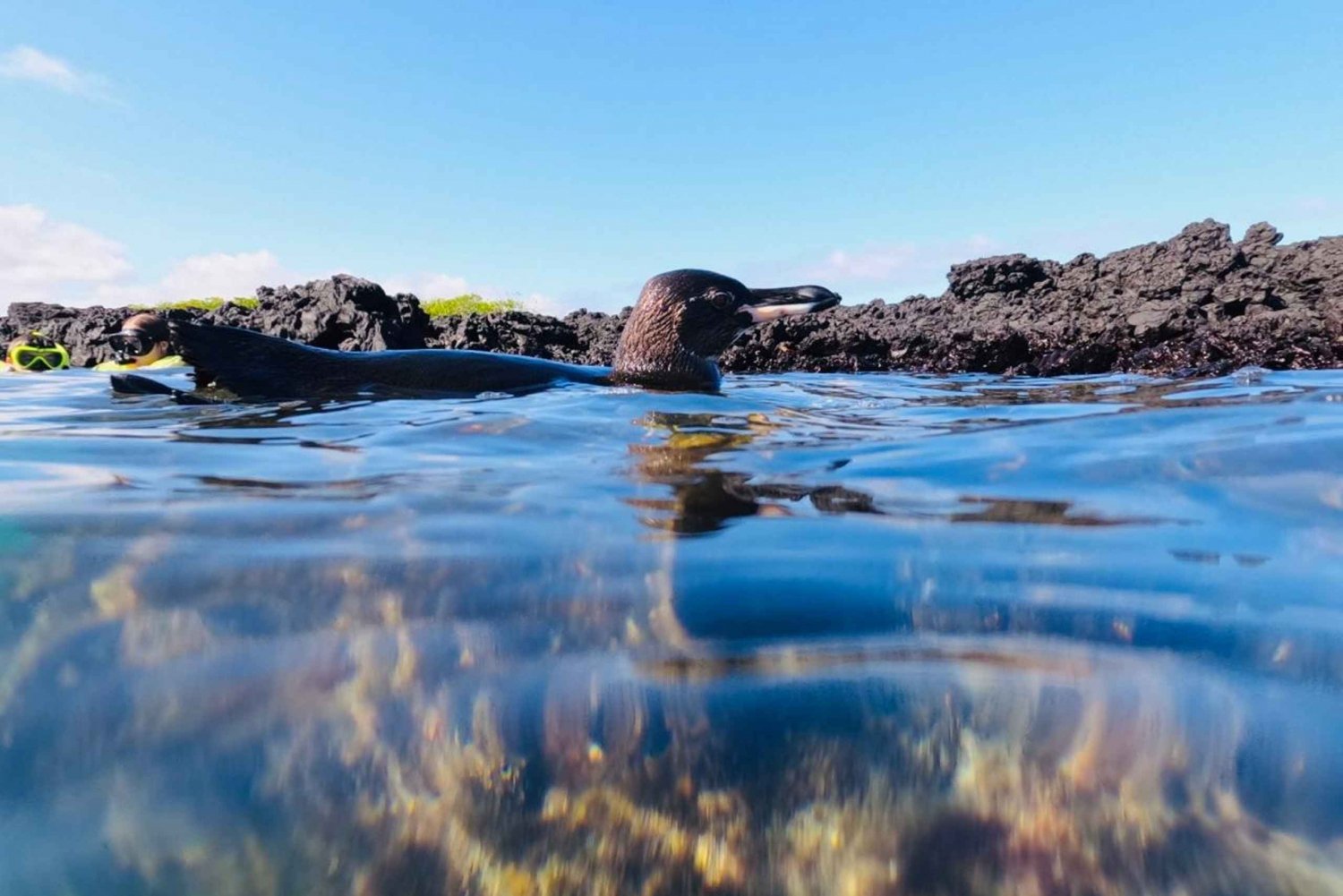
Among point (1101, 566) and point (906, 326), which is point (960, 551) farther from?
point (906, 326)

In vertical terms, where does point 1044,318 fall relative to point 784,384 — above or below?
above

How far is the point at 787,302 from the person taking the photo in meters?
7.14

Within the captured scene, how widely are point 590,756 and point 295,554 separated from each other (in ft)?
2.76

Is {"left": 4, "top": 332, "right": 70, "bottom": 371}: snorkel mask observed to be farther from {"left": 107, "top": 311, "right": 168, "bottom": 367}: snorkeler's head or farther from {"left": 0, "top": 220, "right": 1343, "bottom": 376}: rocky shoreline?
{"left": 0, "top": 220, "right": 1343, "bottom": 376}: rocky shoreline

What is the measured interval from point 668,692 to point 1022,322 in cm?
1351

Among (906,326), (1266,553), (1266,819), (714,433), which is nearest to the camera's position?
(1266,819)

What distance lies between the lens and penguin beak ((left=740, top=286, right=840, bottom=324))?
7102 millimetres

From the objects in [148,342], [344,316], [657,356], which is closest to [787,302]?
[657,356]

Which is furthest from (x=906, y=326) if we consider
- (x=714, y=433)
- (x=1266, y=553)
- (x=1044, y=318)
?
(x=1266, y=553)

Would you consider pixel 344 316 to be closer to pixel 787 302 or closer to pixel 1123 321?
pixel 787 302

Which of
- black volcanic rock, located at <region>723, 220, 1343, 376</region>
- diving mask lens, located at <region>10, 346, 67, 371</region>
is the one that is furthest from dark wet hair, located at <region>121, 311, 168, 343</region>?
black volcanic rock, located at <region>723, 220, 1343, 376</region>

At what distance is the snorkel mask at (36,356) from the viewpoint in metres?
10.6

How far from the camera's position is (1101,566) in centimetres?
148

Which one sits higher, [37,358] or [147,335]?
[147,335]
